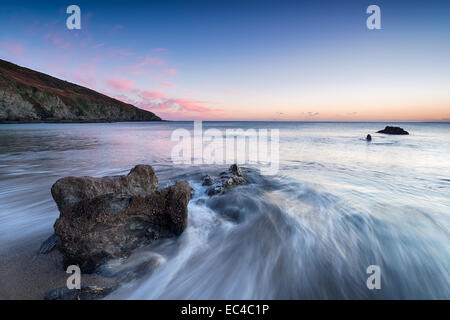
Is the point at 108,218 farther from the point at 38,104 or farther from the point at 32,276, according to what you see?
the point at 38,104

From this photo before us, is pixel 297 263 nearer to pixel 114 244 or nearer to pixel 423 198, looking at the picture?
pixel 114 244

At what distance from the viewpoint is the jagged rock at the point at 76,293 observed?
2.16 metres

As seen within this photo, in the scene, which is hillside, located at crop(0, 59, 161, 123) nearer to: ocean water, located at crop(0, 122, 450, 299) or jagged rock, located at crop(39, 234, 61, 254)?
ocean water, located at crop(0, 122, 450, 299)

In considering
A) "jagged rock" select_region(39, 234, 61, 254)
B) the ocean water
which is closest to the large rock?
the ocean water

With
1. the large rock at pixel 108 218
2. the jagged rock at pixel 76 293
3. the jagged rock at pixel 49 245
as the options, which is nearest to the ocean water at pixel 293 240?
the jagged rock at pixel 76 293

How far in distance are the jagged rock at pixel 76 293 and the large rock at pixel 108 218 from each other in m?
0.37

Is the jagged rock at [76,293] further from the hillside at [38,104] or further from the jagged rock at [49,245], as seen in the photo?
the hillside at [38,104]

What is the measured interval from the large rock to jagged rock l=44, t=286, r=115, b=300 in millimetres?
371

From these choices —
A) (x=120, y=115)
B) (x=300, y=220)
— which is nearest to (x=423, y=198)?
(x=300, y=220)

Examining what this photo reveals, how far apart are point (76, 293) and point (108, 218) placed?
0.91 m

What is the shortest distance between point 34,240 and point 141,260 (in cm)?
210

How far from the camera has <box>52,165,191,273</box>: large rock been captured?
101 inches

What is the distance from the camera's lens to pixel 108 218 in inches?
111

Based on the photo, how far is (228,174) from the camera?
6980 mm
